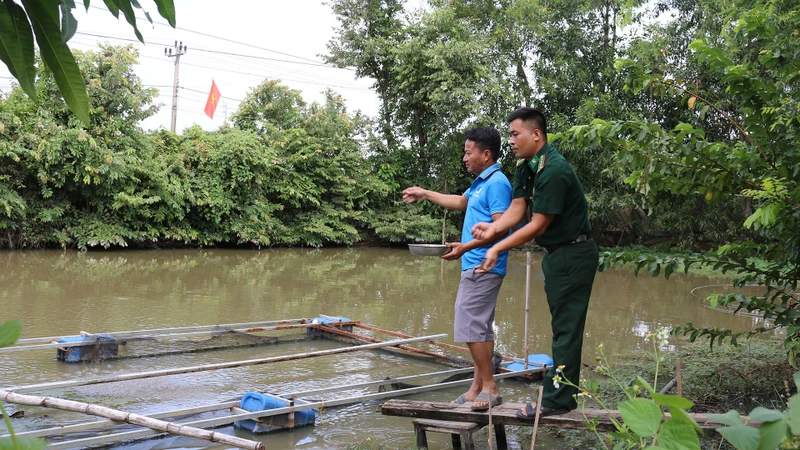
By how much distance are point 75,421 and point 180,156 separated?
12467 mm

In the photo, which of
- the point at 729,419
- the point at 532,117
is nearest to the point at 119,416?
the point at 532,117

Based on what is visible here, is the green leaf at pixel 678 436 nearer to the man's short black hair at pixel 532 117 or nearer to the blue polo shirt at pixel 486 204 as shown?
the man's short black hair at pixel 532 117

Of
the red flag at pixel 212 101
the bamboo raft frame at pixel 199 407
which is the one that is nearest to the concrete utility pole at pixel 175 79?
the red flag at pixel 212 101

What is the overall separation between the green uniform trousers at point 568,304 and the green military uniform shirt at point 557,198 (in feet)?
0.26

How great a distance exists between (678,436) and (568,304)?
6.67 feet

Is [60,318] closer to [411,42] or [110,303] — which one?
[110,303]

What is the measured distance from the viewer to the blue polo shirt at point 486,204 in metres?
3.87

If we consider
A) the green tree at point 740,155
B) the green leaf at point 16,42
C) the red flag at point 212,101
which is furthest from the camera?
the red flag at point 212,101

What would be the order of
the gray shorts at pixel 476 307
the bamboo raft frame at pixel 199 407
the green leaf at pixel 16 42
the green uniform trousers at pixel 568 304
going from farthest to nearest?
1. the gray shorts at pixel 476 307
2. the bamboo raft frame at pixel 199 407
3. the green uniform trousers at pixel 568 304
4. the green leaf at pixel 16 42

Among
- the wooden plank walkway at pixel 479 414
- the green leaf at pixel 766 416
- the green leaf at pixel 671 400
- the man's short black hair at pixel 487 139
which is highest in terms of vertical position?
the man's short black hair at pixel 487 139

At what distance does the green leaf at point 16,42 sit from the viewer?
4.33 ft

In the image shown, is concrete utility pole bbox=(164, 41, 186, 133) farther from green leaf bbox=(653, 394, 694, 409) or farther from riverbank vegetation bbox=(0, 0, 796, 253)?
green leaf bbox=(653, 394, 694, 409)

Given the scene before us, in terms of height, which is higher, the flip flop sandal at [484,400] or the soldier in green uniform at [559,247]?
the soldier in green uniform at [559,247]

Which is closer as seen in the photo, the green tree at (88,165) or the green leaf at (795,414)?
the green leaf at (795,414)
